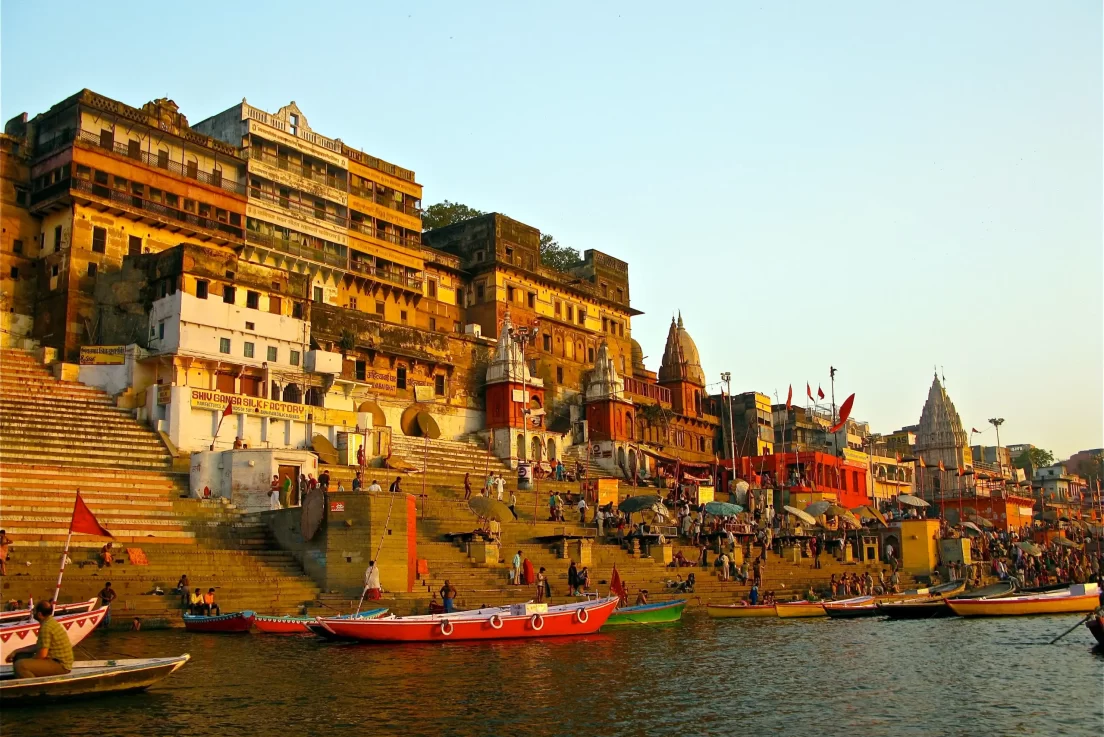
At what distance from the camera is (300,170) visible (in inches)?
1977

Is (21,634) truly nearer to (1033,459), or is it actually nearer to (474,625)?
(474,625)

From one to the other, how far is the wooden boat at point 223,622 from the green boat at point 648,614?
882cm

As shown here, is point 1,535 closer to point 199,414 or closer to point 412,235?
point 199,414

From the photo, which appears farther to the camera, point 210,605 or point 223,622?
point 210,605

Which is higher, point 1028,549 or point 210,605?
point 1028,549

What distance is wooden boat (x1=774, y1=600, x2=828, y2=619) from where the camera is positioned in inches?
1259

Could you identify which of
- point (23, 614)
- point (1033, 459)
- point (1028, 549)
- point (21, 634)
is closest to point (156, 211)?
point (23, 614)

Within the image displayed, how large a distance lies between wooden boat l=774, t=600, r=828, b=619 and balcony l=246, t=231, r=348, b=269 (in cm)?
2684

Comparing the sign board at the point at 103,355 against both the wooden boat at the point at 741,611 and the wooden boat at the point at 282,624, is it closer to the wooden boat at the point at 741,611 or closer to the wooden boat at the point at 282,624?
the wooden boat at the point at 282,624

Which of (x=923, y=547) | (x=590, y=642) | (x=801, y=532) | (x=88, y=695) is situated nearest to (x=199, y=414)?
(x=590, y=642)

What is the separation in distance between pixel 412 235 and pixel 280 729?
1674 inches

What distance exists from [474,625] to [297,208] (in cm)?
3035

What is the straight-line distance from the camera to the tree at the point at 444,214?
2605 inches

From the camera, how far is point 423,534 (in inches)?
1250
